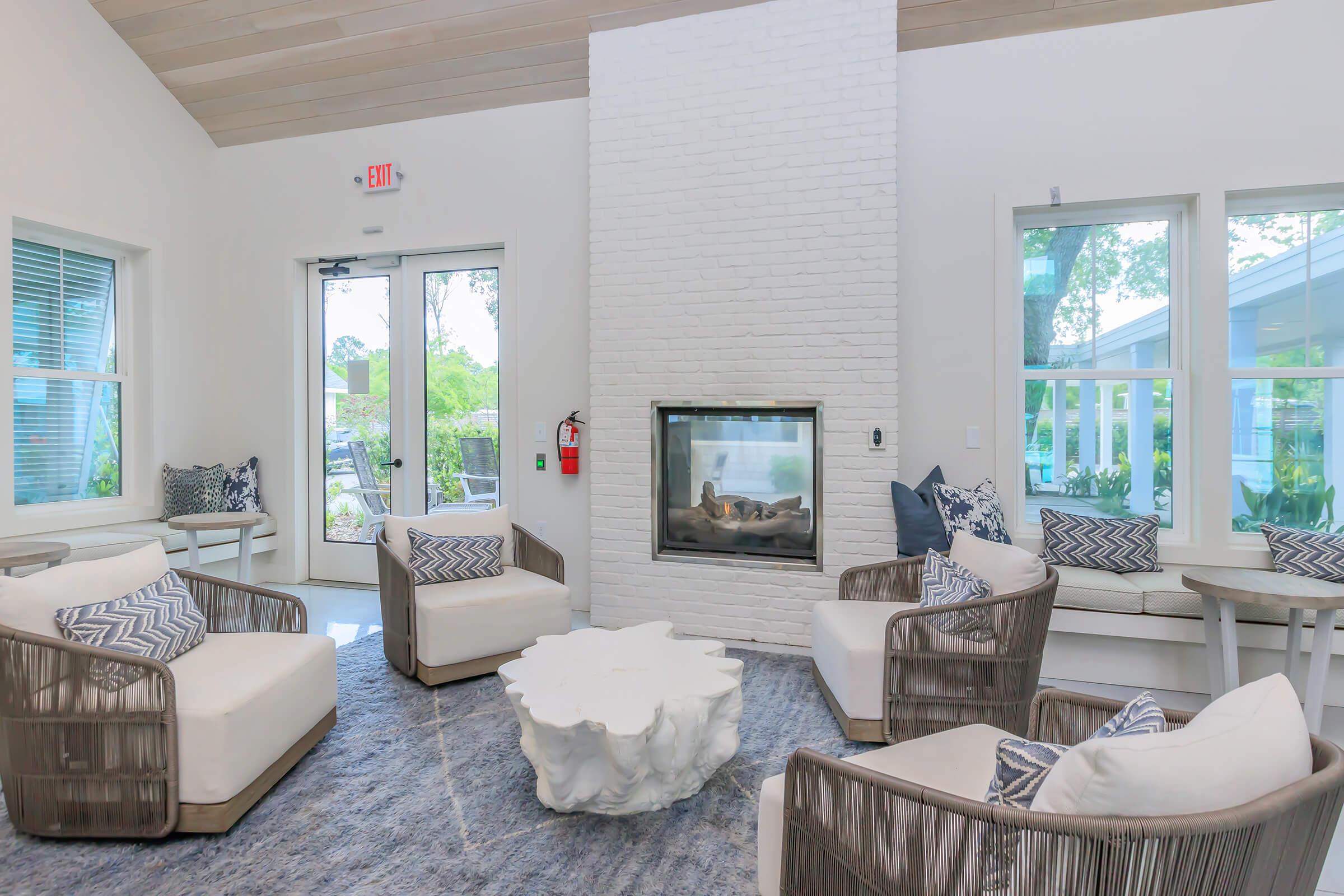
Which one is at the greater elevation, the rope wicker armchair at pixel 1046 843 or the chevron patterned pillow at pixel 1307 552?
the chevron patterned pillow at pixel 1307 552

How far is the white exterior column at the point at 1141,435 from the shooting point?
3.64m

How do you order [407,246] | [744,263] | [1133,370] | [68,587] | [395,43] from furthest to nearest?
[407,246], [395,43], [744,263], [1133,370], [68,587]

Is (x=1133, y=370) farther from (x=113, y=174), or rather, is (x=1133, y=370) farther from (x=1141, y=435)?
(x=113, y=174)

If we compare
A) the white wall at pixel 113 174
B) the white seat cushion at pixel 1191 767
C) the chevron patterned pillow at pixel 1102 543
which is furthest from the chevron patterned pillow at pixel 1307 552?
the white wall at pixel 113 174

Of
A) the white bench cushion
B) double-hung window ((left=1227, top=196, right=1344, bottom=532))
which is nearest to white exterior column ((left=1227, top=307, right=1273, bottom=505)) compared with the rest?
double-hung window ((left=1227, top=196, right=1344, bottom=532))

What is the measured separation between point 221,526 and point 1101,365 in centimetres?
485

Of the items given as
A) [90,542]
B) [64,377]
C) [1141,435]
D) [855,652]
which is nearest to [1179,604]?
[1141,435]

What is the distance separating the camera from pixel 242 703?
1.94 m

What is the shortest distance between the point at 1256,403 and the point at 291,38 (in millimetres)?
5829

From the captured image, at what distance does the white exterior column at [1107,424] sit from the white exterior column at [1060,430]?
17 centimetres

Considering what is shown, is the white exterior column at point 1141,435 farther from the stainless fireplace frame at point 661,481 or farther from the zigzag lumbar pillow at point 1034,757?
the zigzag lumbar pillow at point 1034,757

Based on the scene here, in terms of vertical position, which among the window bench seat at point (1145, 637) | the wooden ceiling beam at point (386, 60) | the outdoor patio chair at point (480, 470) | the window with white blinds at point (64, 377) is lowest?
the window bench seat at point (1145, 637)

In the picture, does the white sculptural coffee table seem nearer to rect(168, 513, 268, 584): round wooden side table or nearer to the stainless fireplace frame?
the stainless fireplace frame

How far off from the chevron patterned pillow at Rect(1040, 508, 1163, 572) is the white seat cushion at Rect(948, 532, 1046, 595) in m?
1.10
